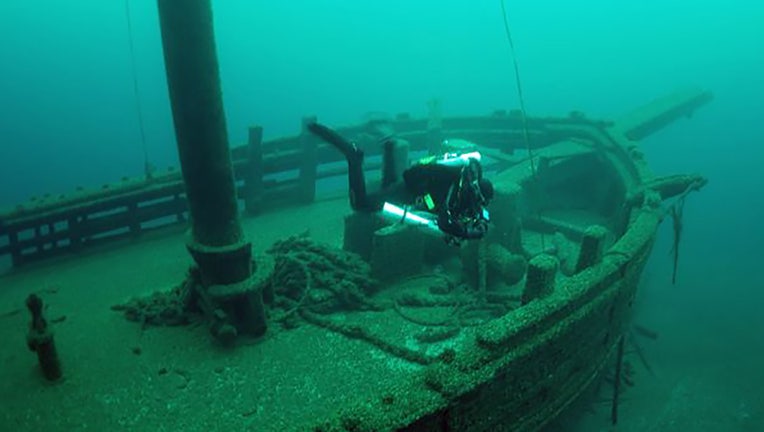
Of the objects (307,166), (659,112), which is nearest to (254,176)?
(307,166)

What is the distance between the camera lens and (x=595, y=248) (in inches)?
222

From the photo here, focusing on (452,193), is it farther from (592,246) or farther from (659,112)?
(659,112)

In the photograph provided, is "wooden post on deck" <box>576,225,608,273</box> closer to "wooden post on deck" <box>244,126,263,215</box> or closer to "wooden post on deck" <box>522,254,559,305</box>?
"wooden post on deck" <box>522,254,559,305</box>

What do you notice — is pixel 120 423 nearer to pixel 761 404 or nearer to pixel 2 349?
pixel 2 349

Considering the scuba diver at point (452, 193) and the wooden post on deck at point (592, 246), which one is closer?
the scuba diver at point (452, 193)

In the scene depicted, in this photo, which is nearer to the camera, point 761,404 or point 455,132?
point 761,404

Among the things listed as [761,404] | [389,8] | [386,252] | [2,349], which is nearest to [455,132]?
[386,252]

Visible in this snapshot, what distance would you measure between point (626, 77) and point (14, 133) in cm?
11552

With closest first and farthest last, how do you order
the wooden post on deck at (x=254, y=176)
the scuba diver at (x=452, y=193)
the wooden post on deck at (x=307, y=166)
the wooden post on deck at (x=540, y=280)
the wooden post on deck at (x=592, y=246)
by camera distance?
the scuba diver at (x=452, y=193) < the wooden post on deck at (x=540, y=280) < the wooden post on deck at (x=592, y=246) < the wooden post on deck at (x=254, y=176) < the wooden post on deck at (x=307, y=166)

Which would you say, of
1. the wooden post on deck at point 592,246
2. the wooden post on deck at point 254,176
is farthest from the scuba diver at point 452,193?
the wooden post on deck at point 254,176

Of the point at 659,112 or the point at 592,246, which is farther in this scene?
the point at 659,112

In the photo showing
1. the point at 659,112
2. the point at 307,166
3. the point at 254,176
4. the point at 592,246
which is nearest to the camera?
the point at 592,246

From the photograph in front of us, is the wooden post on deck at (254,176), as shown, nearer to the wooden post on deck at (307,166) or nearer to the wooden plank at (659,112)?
the wooden post on deck at (307,166)

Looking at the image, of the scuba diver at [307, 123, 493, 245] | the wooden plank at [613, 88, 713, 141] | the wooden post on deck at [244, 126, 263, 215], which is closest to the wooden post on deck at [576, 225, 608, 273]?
the scuba diver at [307, 123, 493, 245]
